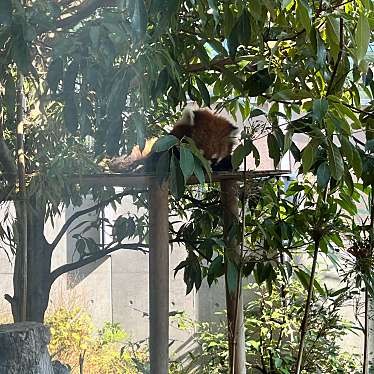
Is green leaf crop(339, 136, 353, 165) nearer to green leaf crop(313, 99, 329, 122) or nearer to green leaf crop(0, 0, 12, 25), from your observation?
green leaf crop(313, 99, 329, 122)

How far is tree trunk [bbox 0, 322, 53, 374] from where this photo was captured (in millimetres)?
633

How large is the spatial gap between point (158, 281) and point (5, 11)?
19.9 inches

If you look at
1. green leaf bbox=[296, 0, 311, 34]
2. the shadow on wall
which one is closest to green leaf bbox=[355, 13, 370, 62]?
green leaf bbox=[296, 0, 311, 34]

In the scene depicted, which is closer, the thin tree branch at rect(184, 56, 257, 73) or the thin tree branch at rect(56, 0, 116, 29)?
the thin tree branch at rect(56, 0, 116, 29)

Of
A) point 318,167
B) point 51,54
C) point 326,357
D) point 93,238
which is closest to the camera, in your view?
point 51,54

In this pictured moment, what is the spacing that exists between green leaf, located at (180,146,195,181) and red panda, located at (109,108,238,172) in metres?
0.17

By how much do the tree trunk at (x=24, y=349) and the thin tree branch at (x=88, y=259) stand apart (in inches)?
2.8

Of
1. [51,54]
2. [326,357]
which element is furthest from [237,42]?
[326,357]

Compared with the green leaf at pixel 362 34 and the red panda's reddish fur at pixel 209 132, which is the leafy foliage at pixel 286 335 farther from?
the green leaf at pixel 362 34

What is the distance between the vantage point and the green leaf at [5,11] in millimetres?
592

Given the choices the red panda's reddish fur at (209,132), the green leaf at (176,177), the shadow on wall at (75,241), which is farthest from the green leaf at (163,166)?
the red panda's reddish fur at (209,132)

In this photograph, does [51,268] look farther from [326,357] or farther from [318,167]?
[326,357]

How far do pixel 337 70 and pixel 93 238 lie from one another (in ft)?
1.66

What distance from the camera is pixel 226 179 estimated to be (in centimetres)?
115
